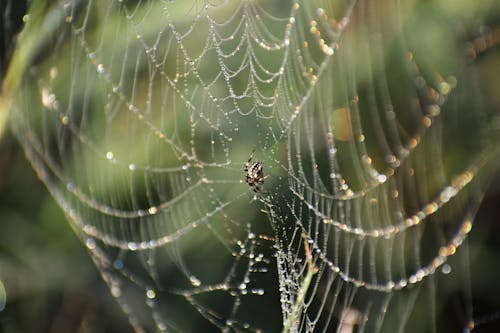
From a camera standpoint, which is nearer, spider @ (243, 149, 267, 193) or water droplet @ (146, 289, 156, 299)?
spider @ (243, 149, 267, 193)

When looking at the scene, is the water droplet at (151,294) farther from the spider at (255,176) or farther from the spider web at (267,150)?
the spider at (255,176)

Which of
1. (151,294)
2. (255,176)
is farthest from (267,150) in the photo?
(151,294)

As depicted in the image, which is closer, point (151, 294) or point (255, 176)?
point (255, 176)

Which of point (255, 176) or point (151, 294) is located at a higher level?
point (255, 176)

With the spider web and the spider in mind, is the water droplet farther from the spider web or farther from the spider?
the spider

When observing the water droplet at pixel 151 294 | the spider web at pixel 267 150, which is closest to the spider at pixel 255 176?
the spider web at pixel 267 150

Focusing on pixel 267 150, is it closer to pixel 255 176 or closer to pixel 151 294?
pixel 255 176

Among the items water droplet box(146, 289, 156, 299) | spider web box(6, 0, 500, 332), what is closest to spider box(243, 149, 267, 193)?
spider web box(6, 0, 500, 332)

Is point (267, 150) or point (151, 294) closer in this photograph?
point (267, 150)

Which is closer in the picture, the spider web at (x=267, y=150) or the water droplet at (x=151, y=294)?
the spider web at (x=267, y=150)
